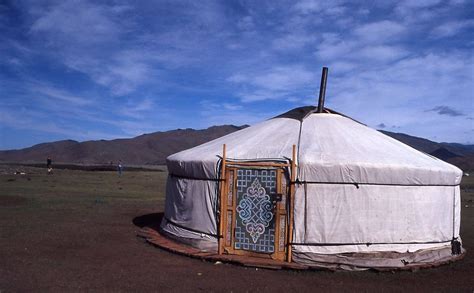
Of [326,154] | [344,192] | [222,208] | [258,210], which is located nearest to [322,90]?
[326,154]

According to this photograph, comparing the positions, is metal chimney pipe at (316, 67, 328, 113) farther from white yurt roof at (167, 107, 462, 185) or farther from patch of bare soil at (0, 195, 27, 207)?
patch of bare soil at (0, 195, 27, 207)

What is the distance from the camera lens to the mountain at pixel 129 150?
240ft

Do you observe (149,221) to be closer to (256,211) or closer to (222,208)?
(222,208)

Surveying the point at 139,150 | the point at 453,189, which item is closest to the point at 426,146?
the point at 139,150

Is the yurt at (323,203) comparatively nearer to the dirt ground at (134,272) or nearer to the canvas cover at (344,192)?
the canvas cover at (344,192)

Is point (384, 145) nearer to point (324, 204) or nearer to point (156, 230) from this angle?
point (324, 204)

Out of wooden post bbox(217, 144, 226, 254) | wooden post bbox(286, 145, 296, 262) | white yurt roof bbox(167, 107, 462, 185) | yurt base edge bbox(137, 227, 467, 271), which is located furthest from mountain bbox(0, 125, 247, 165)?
wooden post bbox(286, 145, 296, 262)

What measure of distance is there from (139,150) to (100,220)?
72838mm

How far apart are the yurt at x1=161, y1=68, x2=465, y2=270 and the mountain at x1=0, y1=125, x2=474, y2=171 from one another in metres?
60.2

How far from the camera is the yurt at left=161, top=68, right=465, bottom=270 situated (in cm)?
605

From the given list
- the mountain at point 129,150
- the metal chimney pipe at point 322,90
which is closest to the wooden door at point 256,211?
the metal chimney pipe at point 322,90

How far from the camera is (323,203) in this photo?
6074 millimetres

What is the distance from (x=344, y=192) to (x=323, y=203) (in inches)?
12.9

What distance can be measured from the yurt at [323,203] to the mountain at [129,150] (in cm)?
6024
